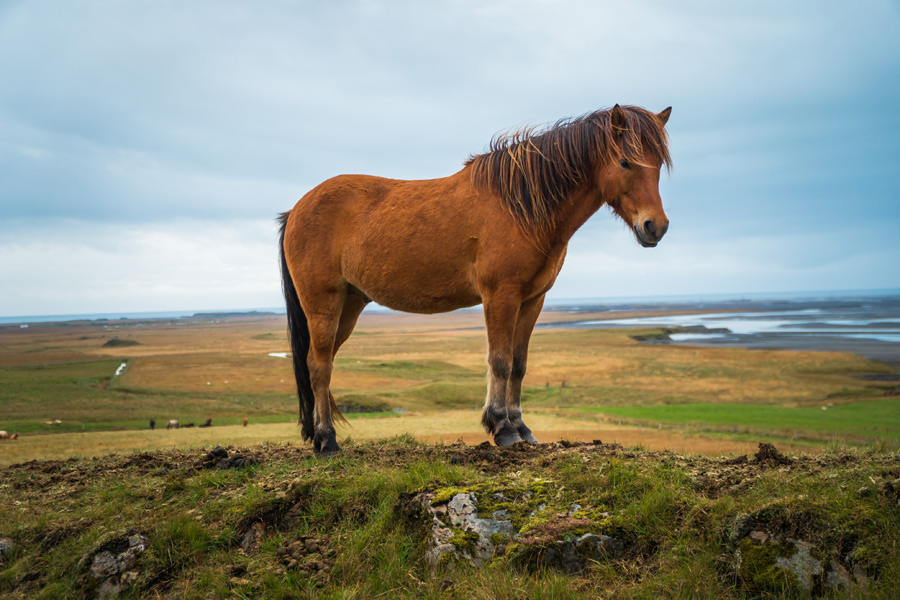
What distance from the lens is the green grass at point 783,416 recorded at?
48.9 ft

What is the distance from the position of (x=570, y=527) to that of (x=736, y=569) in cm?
100

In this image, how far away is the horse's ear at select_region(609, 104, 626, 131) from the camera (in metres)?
4.92

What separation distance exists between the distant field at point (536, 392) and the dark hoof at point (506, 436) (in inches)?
149

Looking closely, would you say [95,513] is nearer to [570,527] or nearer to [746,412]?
[570,527]

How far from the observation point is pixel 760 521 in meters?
3.13

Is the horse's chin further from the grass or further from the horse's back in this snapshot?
the grass

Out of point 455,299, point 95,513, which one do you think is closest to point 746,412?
point 455,299

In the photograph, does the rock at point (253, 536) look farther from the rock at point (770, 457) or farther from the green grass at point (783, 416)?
the green grass at point (783, 416)

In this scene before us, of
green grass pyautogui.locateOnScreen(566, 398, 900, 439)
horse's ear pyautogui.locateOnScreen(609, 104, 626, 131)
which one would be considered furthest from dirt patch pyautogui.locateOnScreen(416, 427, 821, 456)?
green grass pyautogui.locateOnScreen(566, 398, 900, 439)

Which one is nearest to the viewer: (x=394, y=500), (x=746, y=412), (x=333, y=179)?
(x=394, y=500)

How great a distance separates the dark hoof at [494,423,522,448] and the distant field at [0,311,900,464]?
379cm

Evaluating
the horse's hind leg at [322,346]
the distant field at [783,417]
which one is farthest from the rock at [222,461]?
the distant field at [783,417]

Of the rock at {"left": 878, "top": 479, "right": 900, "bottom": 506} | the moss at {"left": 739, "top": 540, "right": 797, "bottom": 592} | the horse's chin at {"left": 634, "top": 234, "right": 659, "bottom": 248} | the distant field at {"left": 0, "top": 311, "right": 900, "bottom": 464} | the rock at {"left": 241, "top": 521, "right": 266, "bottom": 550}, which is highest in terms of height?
the horse's chin at {"left": 634, "top": 234, "right": 659, "bottom": 248}

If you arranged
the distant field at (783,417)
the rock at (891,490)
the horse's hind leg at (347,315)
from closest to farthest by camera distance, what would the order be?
the rock at (891,490)
the horse's hind leg at (347,315)
the distant field at (783,417)
